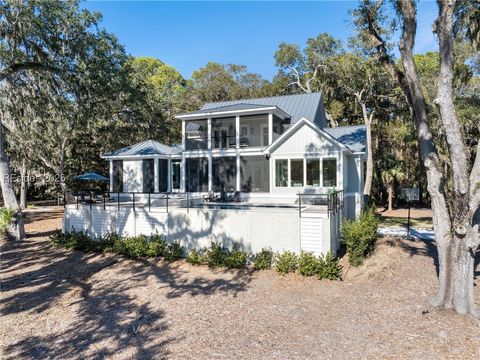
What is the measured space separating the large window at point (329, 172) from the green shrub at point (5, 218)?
14.8 metres

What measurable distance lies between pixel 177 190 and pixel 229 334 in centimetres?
1688

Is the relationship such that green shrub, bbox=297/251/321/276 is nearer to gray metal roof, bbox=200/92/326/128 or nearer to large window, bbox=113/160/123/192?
gray metal roof, bbox=200/92/326/128

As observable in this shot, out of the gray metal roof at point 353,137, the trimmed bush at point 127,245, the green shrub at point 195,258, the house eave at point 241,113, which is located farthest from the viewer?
the house eave at point 241,113

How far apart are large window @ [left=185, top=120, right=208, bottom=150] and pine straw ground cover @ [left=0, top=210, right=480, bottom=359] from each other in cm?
1062

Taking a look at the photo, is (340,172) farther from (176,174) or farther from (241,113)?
(176,174)

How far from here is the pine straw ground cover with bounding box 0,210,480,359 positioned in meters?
6.37

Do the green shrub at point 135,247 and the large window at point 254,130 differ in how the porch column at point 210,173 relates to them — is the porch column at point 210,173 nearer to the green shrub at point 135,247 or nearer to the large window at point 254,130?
the large window at point 254,130

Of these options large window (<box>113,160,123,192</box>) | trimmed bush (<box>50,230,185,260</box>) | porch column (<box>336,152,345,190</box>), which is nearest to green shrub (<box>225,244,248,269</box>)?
trimmed bush (<box>50,230,185,260</box>)

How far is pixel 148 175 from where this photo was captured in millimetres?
22531

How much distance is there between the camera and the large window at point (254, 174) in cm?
1944

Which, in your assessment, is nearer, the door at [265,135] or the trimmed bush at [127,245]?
the trimmed bush at [127,245]

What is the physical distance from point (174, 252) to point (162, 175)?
11025 mm

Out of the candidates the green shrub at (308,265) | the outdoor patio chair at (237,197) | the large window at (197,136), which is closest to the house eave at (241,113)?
the large window at (197,136)

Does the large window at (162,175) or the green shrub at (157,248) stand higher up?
the large window at (162,175)
